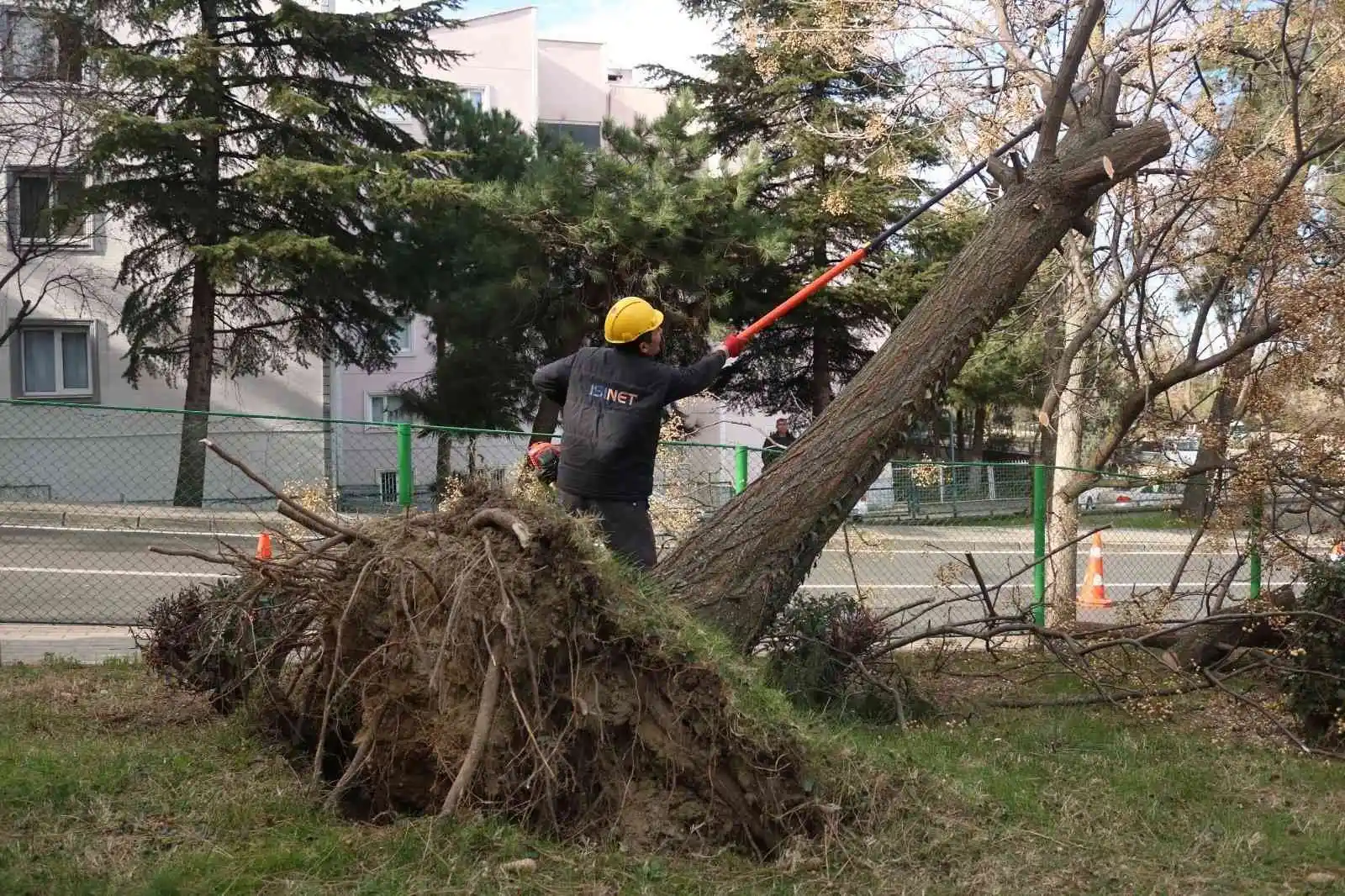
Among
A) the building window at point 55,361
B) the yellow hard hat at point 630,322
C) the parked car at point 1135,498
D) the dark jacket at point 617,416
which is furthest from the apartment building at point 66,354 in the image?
the parked car at point 1135,498

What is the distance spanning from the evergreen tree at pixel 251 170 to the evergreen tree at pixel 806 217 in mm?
5174

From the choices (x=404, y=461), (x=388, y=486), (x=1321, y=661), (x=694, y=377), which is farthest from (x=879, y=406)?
(x=388, y=486)

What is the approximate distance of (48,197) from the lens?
17.3m

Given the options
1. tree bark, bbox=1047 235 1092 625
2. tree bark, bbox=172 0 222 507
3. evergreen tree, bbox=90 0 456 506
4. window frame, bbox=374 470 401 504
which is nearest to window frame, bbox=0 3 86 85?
evergreen tree, bbox=90 0 456 506

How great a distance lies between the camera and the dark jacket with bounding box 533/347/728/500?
4.90 meters

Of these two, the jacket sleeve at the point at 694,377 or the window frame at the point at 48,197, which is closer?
the jacket sleeve at the point at 694,377

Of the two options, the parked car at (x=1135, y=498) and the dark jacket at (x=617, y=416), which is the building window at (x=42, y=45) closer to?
the dark jacket at (x=617, y=416)

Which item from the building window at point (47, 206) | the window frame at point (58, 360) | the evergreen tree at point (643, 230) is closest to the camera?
the building window at point (47, 206)

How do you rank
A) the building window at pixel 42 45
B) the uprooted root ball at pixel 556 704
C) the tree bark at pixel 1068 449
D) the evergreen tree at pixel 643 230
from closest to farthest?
the uprooted root ball at pixel 556 704 → the tree bark at pixel 1068 449 → the building window at pixel 42 45 → the evergreen tree at pixel 643 230

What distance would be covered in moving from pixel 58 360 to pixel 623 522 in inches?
792

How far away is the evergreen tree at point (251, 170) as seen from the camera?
53.8 ft

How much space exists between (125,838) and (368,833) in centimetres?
74

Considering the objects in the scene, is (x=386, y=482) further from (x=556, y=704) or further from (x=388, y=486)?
(x=556, y=704)

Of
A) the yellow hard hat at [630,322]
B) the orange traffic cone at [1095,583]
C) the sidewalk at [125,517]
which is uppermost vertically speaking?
the yellow hard hat at [630,322]
